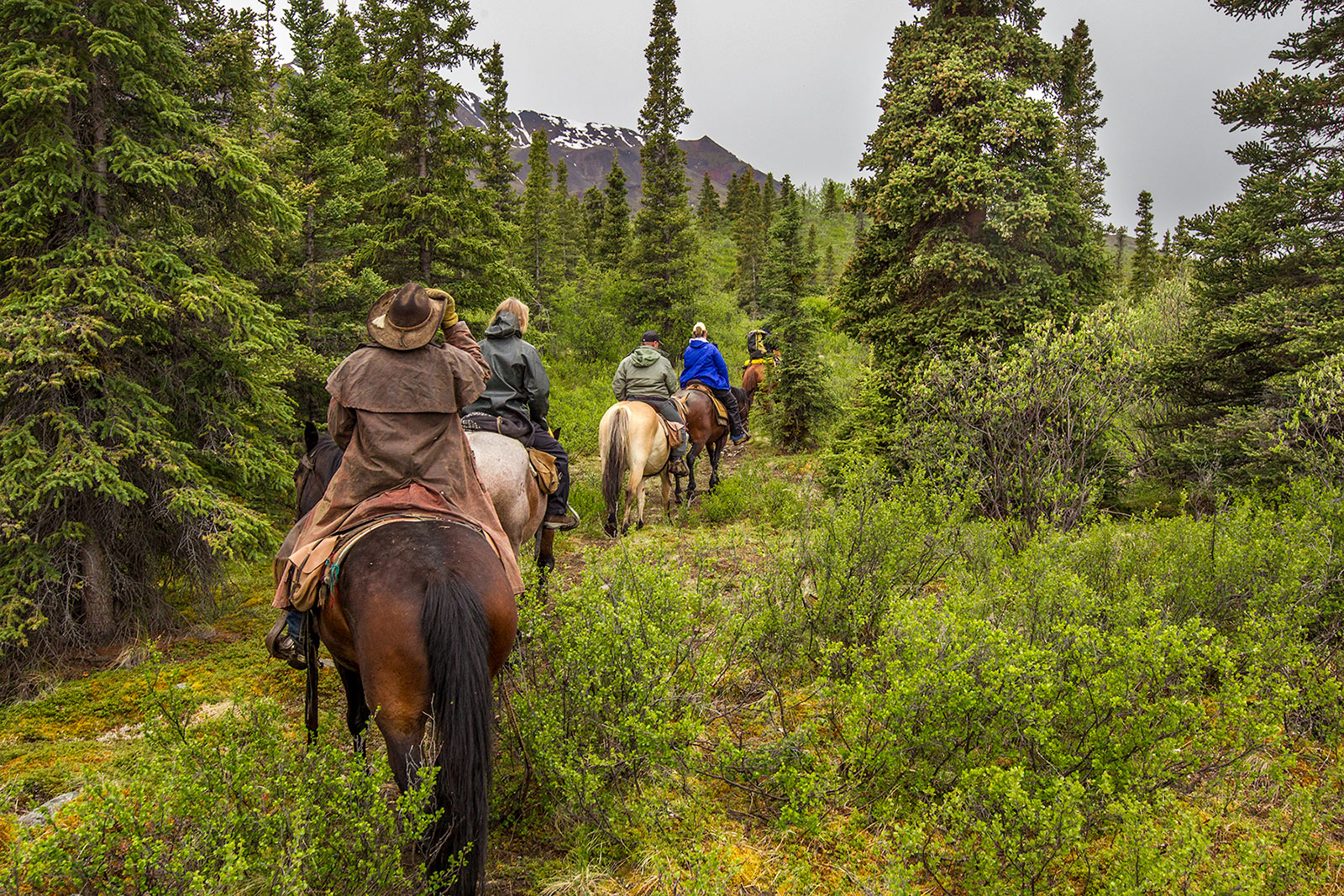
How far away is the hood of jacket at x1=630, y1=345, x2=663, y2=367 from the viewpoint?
961cm

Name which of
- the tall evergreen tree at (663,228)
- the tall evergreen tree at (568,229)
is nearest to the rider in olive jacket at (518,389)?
the tall evergreen tree at (663,228)

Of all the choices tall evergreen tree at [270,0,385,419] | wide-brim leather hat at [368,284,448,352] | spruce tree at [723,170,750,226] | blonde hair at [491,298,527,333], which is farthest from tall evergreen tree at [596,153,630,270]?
spruce tree at [723,170,750,226]

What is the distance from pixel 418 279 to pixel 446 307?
889 centimetres

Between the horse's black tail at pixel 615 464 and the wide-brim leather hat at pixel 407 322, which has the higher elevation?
the wide-brim leather hat at pixel 407 322

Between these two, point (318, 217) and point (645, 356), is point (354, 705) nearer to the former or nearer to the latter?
point (645, 356)

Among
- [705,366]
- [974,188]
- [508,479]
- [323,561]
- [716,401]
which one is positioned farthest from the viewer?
[716,401]

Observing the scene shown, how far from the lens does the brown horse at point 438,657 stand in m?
2.56

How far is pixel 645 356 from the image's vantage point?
9625 millimetres

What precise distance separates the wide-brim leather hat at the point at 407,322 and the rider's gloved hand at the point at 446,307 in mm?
249

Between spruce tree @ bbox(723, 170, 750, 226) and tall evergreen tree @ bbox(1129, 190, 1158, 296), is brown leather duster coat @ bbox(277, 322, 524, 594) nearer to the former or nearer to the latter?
tall evergreen tree @ bbox(1129, 190, 1158, 296)

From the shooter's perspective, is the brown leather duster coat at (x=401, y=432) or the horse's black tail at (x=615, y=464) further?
the horse's black tail at (x=615, y=464)

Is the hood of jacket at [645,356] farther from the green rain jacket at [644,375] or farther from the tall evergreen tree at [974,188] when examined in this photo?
the tall evergreen tree at [974,188]

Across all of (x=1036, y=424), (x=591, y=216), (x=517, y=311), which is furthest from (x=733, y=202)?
(x=517, y=311)

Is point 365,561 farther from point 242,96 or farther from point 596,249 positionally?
point 596,249
